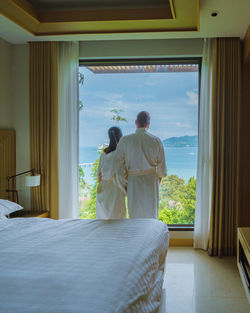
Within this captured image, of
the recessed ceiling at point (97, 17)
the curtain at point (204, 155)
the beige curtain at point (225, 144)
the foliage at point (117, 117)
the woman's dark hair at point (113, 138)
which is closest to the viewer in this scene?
the recessed ceiling at point (97, 17)

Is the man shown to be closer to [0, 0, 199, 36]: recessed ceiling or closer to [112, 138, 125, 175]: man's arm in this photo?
[112, 138, 125, 175]: man's arm

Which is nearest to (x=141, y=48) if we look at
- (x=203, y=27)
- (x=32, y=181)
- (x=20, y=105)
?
(x=203, y=27)

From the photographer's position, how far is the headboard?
3.60 m

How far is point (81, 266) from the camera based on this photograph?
153 centimetres

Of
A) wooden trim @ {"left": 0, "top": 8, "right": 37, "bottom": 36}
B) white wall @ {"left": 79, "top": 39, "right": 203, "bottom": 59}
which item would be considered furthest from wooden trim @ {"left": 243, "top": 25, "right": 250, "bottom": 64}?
wooden trim @ {"left": 0, "top": 8, "right": 37, "bottom": 36}

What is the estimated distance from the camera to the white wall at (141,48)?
366 centimetres

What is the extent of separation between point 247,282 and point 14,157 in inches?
119

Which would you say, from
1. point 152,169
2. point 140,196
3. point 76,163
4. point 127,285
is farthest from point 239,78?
point 127,285

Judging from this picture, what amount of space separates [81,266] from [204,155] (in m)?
2.49

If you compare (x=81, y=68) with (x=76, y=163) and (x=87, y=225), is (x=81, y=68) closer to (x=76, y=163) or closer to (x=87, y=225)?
(x=76, y=163)

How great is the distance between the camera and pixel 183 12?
278cm

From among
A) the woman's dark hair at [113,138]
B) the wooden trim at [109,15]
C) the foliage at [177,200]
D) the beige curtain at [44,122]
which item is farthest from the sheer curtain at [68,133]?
the foliage at [177,200]

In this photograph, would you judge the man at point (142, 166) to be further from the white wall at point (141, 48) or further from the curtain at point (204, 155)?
the white wall at point (141, 48)

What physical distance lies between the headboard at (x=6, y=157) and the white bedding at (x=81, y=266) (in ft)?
4.32
